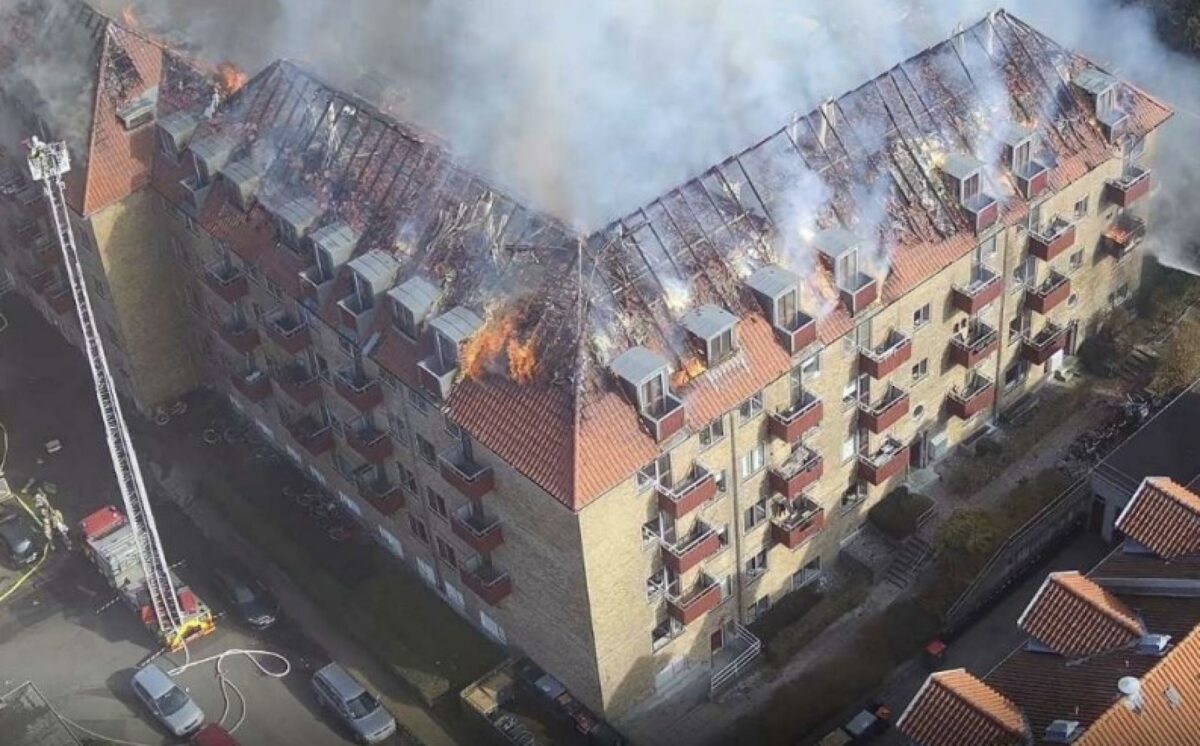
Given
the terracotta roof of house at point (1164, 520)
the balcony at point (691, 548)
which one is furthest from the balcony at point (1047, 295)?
the balcony at point (691, 548)

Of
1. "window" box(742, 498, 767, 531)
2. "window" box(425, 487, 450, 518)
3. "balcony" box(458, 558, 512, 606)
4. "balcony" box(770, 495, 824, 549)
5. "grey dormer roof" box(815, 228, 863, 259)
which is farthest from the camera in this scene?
"window" box(425, 487, 450, 518)

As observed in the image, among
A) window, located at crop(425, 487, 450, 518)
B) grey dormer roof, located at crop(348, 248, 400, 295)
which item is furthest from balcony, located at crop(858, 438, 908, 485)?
grey dormer roof, located at crop(348, 248, 400, 295)

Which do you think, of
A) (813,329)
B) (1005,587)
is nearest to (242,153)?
(813,329)

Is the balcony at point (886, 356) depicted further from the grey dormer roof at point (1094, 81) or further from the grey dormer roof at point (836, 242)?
the grey dormer roof at point (1094, 81)

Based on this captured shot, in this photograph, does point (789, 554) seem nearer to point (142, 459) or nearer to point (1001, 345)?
point (1001, 345)

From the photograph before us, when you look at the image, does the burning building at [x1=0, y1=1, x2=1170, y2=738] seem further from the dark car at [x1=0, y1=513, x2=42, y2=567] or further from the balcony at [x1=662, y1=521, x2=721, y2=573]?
the dark car at [x1=0, y1=513, x2=42, y2=567]
